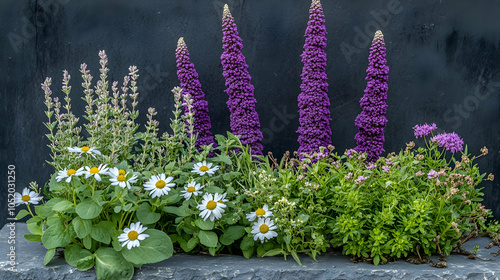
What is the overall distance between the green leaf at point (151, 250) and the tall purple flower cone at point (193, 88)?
114cm

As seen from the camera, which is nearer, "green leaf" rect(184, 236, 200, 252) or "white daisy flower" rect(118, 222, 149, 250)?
"white daisy flower" rect(118, 222, 149, 250)

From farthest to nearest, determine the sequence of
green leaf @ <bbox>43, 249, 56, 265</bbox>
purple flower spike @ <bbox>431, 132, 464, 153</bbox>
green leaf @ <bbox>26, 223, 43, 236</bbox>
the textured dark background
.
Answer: the textured dark background < purple flower spike @ <bbox>431, 132, 464, 153</bbox> < green leaf @ <bbox>26, 223, 43, 236</bbox> < green leaf @ <bbox>43, 249, 56, 265</bbox>

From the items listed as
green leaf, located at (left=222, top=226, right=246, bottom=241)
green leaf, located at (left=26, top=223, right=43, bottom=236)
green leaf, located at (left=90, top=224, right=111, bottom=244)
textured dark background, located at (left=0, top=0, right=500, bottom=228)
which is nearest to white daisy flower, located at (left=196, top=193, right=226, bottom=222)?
green leaf, located at (left=222, top=226, right=246, bottom=241)

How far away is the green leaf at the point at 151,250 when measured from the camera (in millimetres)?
2209

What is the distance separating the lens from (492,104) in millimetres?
3742

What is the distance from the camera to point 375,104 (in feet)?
10.9

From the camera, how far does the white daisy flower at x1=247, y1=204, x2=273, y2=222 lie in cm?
235

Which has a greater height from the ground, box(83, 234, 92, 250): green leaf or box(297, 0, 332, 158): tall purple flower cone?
box(297, 0, 332, 158): tall purple flower cone

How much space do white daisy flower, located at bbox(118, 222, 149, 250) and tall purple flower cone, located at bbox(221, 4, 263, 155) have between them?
4.01ft

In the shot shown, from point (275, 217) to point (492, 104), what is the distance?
226 cm

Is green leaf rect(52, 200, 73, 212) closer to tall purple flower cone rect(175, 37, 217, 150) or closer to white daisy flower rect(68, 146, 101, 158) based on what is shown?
white daisy flower rect(68, 146, 101, 158)

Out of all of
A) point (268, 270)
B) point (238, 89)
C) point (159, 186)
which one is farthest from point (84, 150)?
point (238, 89)

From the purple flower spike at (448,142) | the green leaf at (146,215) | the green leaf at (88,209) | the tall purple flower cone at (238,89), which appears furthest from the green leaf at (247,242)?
the purple flower spike at (448,142)

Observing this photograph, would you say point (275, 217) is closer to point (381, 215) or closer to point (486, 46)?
point (381, 215)
